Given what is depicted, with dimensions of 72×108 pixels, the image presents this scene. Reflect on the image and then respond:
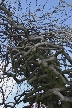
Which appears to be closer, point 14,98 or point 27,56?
point 27,56

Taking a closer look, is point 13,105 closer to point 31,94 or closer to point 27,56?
point 31,94

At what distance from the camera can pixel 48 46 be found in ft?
9.64

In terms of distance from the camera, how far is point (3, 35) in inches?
143

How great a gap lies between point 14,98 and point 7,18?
1.00 m

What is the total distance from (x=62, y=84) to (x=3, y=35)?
1.36 m

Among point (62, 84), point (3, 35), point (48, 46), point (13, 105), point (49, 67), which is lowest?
point (13, 105)

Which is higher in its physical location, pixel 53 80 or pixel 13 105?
pixel 53 80

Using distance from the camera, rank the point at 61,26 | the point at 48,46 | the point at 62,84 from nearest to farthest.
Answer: the point at 62,84, the point at 48,46, the point at 61,26

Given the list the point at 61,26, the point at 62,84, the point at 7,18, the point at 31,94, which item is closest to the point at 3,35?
the point at 7,18

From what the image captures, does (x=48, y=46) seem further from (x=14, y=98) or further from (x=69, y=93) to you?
(x=14, y=98)

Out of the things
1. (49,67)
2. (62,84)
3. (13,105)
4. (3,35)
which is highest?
(3,35)

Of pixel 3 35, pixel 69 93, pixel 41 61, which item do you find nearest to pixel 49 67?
pixel 41 61

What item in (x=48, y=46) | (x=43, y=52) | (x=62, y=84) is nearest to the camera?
(x=62, y=84)

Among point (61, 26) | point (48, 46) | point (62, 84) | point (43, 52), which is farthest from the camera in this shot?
point (61, 26)
